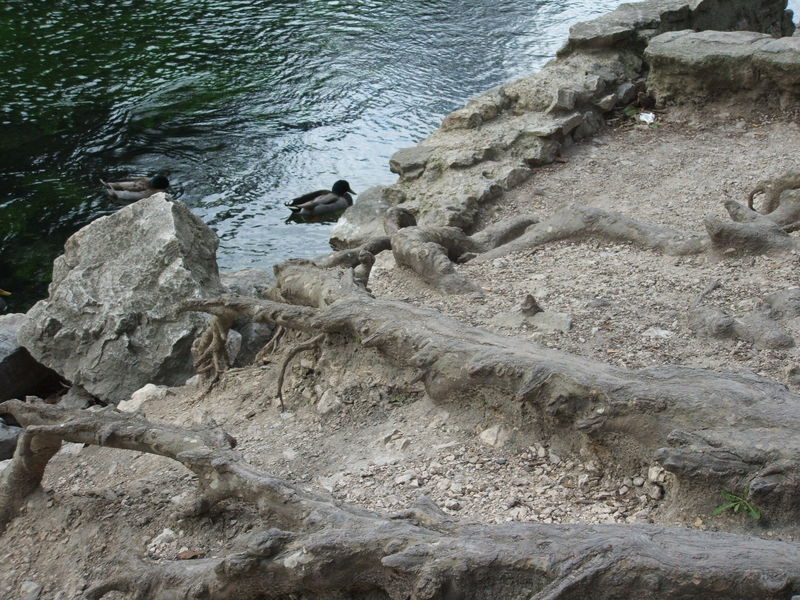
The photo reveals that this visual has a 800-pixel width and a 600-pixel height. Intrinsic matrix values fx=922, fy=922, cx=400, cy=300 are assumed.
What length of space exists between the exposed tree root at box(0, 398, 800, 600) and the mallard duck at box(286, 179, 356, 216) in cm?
814

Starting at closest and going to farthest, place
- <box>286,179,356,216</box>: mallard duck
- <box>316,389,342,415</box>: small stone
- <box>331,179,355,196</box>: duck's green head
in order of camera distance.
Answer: <box>316,389,342,415</box>: small stone → <box>286,179,356,216</box>: mallard duck → <box>331,179,355,196</box>: duck's green head

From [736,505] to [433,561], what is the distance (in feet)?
3.79

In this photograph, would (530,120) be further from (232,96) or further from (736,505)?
(736,505)

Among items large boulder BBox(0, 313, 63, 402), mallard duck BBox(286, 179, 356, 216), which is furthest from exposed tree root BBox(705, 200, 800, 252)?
mallard duck BBox(286, 179, 356, 216)

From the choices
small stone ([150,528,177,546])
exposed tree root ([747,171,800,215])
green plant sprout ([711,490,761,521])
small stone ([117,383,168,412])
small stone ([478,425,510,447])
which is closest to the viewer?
green plant sprout ([711,490,761,521])

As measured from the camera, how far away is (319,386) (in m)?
5.11

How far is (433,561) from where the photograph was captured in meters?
2.90

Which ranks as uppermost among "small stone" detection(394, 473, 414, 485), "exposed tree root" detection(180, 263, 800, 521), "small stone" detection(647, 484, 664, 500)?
"exposed tree root" detection(180, 263, 800, 521)

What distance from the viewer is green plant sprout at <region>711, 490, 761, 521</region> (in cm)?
323

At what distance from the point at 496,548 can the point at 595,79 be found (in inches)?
328

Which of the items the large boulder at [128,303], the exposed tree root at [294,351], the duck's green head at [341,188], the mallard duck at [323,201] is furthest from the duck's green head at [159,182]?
the exposed tree root at [294,351]

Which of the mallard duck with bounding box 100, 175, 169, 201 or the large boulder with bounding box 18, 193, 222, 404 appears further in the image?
the mallard duck with bounding box 100, 175, 169, 201

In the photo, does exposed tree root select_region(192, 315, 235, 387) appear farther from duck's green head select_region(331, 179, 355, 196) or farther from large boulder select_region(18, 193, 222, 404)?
duck's green head select_region(331, 179, 355, 196)

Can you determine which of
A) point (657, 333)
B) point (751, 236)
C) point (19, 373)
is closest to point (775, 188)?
point (751, 236)
